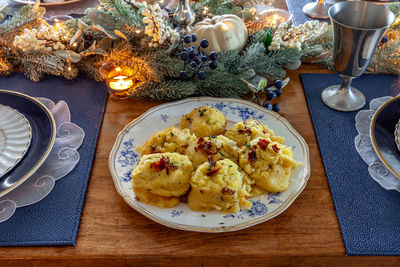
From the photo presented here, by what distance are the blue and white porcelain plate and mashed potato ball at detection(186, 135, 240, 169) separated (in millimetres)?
125

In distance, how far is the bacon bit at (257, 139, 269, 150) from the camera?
2.89 ft

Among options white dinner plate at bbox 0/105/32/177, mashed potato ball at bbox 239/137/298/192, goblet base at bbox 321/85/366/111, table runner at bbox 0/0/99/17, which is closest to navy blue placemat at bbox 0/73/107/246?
white dinner plate at bbox 0/105/32/177

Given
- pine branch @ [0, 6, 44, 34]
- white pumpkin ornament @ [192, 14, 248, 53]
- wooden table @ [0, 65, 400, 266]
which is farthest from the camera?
pine branch @ [0, 6, 44, 34]

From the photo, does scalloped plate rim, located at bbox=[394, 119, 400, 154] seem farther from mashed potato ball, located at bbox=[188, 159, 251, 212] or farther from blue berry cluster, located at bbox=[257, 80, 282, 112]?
mashed potato ball, located at bbox=[188, 159, 251, 212]

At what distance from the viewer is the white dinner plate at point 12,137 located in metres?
0.94

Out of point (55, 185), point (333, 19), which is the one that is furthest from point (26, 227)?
point (333, 19)

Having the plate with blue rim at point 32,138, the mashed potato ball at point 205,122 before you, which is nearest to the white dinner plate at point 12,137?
the plate with blue rim at point 32,138

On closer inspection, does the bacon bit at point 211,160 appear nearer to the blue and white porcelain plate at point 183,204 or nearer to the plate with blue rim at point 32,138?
the blue and white porcelain plate at point 183,204

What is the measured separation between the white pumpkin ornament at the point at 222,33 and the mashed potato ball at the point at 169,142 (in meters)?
0.45

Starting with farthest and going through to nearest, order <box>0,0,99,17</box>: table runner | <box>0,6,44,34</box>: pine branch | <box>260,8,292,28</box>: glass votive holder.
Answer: <box>0,0,99,17</box>: table runner → <box>260,8,292,28</box>: glass votive holder → <box>0,6,44,34</box>: pine branch

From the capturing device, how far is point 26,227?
33.8 inches

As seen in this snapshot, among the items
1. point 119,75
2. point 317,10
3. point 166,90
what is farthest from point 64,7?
point 317,10

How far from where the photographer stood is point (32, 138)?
39.7 inches

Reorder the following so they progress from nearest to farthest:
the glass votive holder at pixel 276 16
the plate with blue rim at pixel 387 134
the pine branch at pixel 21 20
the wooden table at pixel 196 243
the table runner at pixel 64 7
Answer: the wooden table at pixel 196 243 → the plate with blue rim at pixel 387 134 → the pine branch at pixel 21 20 → the glass votive holder at pixel 276 16 → the table runner at pixel 64 7
